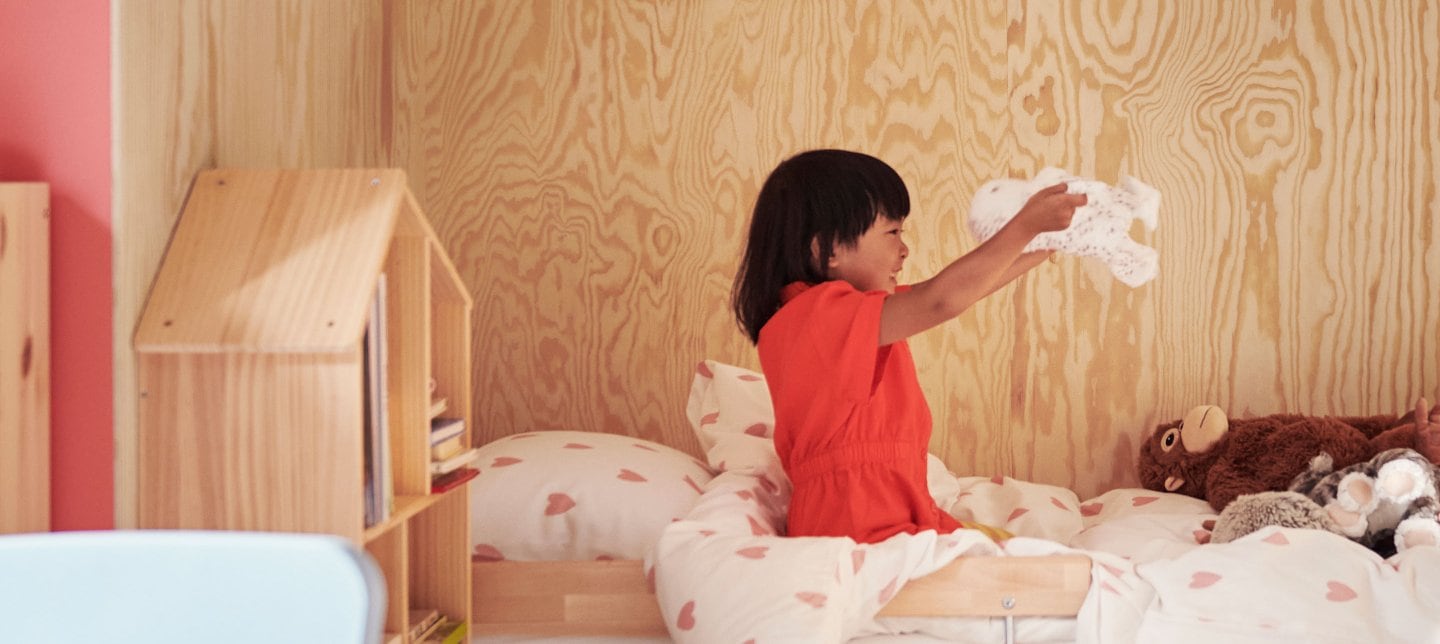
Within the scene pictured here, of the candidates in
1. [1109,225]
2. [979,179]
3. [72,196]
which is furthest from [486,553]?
[979,179]

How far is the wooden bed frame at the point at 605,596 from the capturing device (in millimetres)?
→ 1479

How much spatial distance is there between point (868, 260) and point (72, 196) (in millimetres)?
1100

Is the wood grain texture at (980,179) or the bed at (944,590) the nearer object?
the bed at (944,590)

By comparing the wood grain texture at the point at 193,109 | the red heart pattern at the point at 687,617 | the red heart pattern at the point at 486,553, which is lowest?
the red heart pattern at the point at 486,553

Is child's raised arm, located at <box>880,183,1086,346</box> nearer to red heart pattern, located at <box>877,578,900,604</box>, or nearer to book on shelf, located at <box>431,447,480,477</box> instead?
red heart pattern, located at <box>877,578,900,604</box>

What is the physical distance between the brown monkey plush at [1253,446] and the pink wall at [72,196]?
1744 mm

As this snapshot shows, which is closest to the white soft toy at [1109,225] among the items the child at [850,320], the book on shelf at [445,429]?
the child at [850,320]

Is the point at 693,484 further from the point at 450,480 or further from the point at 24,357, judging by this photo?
the point at 24,357

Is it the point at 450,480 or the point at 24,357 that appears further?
the point at 450,480

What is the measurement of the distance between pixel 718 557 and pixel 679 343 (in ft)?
3.30

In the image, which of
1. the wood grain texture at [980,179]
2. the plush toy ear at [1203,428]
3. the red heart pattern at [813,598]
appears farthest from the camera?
the wood grain texture at [980,179]

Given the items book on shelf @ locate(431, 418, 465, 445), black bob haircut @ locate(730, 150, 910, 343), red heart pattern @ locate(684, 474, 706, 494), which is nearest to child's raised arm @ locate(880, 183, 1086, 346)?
black bob haircut @ locate(730, 150, 910, 343)

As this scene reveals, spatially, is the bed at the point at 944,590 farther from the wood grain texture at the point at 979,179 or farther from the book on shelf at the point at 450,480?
the wood grain texture at the point at 979,179

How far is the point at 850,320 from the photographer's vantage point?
1.71 meters
